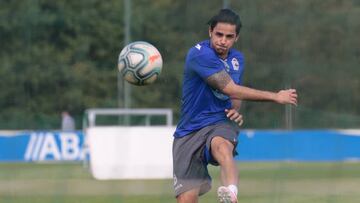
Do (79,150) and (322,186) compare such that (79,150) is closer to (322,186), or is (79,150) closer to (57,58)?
(57,58)

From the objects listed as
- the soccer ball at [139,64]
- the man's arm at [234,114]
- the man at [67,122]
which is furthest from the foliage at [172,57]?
the man's arm at [234,114]

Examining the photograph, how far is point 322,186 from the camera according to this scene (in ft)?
45.9

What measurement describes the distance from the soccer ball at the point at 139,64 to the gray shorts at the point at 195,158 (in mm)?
719

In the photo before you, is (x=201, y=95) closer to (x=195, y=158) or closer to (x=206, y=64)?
(x=206, y=64)

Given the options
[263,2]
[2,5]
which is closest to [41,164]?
[2,5]

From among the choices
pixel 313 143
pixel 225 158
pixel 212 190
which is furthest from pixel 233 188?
pixel 313 143

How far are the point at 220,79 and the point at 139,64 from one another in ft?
3.06

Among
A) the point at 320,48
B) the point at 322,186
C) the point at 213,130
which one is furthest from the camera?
the point at 320,48

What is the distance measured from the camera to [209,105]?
7.34 m

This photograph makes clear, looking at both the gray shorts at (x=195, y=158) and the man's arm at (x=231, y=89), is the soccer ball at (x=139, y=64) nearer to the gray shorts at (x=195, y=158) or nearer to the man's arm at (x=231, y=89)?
the gray shorts at (x=195, y=158)

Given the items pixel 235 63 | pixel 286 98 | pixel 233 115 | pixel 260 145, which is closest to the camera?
pixel 286 98

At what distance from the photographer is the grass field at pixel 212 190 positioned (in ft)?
39.2

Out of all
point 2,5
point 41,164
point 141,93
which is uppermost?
point 2,5

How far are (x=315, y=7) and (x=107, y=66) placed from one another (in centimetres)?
465
